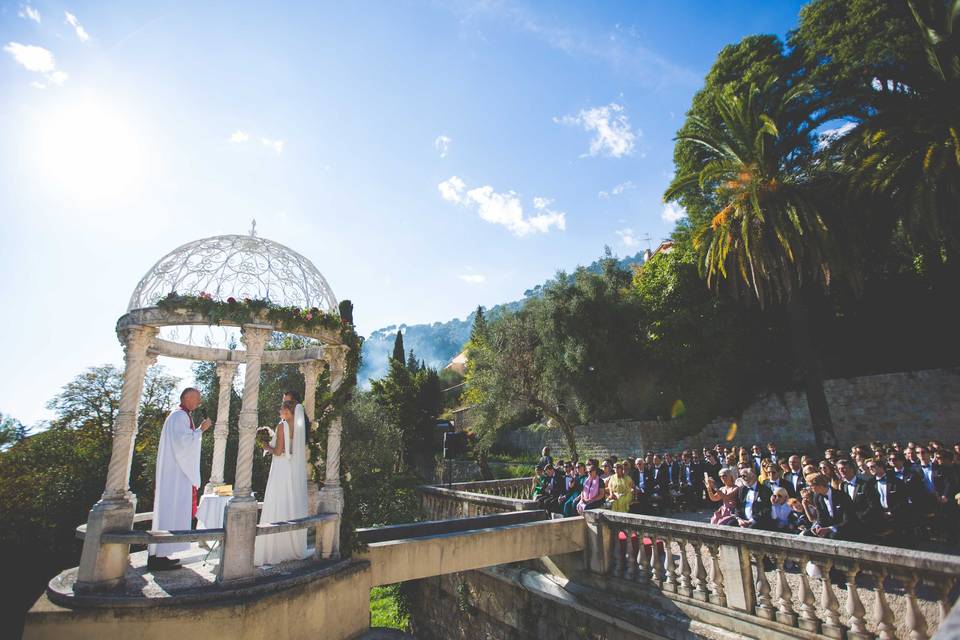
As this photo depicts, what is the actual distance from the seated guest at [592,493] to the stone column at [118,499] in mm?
7027

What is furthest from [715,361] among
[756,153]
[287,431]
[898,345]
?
[287,431]

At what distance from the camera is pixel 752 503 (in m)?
7.39

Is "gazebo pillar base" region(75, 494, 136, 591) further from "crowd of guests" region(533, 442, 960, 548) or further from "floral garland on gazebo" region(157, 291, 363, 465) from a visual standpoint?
"crowd of guests" region(533, 442, 960, 548)

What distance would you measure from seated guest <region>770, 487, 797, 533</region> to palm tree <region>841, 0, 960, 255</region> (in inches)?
453

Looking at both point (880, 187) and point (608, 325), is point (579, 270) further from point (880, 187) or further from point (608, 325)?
point (880, 187)

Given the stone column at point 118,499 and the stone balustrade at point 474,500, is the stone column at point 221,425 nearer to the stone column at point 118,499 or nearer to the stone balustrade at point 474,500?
the stone column at point 118,499

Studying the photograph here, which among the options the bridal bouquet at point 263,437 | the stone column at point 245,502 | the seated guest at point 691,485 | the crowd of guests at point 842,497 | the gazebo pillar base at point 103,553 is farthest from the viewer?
the seated guest at point 691,485

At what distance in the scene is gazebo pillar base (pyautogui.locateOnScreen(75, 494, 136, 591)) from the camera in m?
5.15

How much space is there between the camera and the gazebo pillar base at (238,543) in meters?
5.23

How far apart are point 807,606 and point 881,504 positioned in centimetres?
363

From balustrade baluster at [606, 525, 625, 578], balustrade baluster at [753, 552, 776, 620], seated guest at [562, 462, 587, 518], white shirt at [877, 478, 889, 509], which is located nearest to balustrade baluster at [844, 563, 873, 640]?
balustrade baluster at [753, 552, 776, 620]

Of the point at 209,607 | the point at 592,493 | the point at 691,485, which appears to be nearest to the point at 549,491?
the point at 592,493

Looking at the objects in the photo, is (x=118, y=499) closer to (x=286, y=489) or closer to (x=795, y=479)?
(x=286, y=489)

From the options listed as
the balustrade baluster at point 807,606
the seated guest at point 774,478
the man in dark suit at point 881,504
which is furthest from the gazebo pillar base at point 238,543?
the man in dark suit at point 881,504
